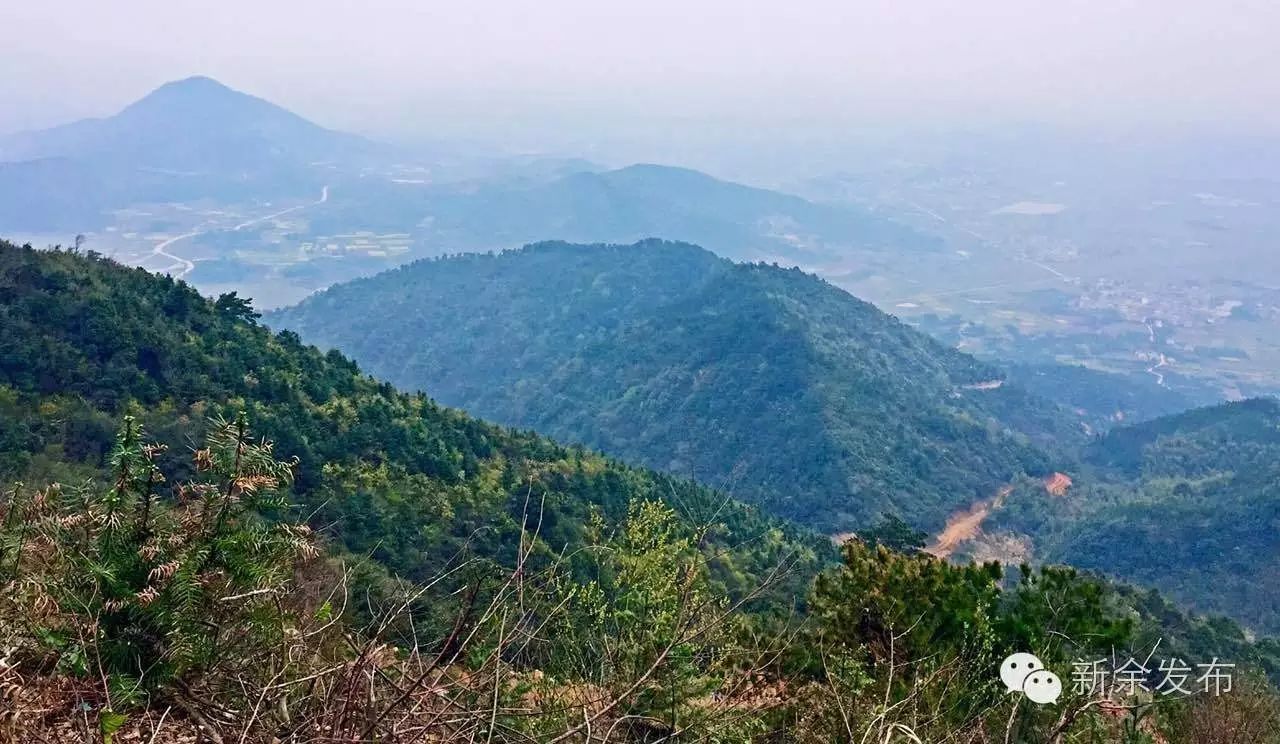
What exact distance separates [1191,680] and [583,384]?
63.5 m

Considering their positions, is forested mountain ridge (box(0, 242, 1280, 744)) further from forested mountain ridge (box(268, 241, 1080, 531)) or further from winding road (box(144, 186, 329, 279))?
winding road (box(144, 186, 329, 279))

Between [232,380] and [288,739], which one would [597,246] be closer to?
[232,380]

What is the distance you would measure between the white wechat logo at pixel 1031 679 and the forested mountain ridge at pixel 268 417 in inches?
516

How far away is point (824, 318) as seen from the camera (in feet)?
227

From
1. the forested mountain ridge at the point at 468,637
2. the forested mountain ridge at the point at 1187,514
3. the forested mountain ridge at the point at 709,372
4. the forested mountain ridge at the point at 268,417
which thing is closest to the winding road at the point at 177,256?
the forested mountain ridge at the point at 709,372

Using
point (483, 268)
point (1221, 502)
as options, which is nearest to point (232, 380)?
point (1221, 502)

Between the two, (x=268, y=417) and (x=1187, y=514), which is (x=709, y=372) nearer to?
(x=1187, y=514)

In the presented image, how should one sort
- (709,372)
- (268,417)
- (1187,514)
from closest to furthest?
(268,417) → (1187,514) → (709,372)

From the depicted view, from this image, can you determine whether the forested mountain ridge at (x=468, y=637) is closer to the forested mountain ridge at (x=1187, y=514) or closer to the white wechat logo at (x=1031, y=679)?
the white wechat logo at (x=1031, y=679)

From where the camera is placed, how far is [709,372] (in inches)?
2525

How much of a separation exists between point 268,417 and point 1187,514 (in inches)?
1708

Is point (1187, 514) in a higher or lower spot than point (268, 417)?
lower

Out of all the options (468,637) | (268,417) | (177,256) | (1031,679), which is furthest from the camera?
(177,256)

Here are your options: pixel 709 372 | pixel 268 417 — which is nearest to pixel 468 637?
pixel 268 417
